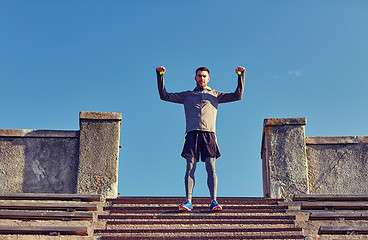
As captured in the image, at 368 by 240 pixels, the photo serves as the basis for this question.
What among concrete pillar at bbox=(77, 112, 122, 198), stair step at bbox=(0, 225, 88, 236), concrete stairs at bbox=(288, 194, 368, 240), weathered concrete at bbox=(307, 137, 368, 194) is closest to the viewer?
stair step at bbox=(0, 225, 88, 236)

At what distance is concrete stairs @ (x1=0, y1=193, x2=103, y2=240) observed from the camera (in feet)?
19.9

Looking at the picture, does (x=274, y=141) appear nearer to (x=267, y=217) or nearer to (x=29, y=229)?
(x=267, y=217)

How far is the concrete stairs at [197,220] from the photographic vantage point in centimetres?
619

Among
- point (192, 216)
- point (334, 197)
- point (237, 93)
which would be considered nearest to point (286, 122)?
point (237, 93)

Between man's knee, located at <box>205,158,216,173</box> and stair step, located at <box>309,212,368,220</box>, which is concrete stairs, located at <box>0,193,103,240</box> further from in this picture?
stair step, located at <box>309,212,368,220</box>

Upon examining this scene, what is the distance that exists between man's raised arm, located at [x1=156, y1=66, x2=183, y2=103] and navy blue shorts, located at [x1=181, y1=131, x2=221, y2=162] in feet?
2.06

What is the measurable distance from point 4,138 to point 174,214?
11.0 feet

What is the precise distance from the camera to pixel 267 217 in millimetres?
6789

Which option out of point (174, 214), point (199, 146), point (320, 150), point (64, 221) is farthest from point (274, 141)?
point (64, 221)

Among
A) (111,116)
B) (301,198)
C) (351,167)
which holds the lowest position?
(301,198)

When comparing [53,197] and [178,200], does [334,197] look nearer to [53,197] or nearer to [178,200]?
[178,200]

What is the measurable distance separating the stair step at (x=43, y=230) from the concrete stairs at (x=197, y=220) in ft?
0.85

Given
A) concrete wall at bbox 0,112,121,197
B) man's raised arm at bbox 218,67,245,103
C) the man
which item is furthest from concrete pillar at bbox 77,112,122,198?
man's raised arm at bbox 218,67,245,103

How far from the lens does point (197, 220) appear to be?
6645 millimetres
